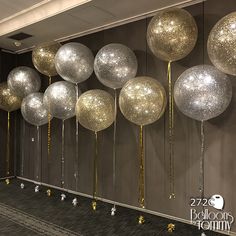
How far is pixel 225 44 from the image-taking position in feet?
6.00

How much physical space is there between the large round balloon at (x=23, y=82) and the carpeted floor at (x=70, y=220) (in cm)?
148

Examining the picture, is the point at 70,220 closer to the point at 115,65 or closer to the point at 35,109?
the point at 35,109

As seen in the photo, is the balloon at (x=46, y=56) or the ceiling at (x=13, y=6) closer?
the ceiling at (x=13, y=6)

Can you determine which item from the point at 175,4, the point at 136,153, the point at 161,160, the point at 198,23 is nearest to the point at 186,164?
the point at 161,160

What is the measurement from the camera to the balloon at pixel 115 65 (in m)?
2.57

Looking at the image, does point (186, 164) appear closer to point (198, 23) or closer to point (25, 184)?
point (198, 23)

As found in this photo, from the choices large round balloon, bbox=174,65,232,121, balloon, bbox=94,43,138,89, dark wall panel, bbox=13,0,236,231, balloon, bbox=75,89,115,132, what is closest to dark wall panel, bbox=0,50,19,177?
dark wall panel, bbox=13,0,236,231

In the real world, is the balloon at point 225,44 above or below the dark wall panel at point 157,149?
above

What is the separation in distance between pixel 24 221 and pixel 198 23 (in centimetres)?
279

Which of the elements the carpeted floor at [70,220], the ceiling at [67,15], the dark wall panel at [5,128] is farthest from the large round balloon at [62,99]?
the dark wall panel at [5,128]

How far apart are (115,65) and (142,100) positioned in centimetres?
51

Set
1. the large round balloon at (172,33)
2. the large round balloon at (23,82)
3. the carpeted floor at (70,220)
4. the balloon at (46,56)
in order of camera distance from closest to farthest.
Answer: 1. the large round balloon at (172,33)
2. the carpeted floor at (70,220)
3. the balloon at (46,56)
4. the large round balloon at (23,82)

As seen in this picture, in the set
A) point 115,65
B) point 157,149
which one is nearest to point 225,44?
point 115,65

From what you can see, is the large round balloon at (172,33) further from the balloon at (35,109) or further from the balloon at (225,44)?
the balloon at (35,109)
